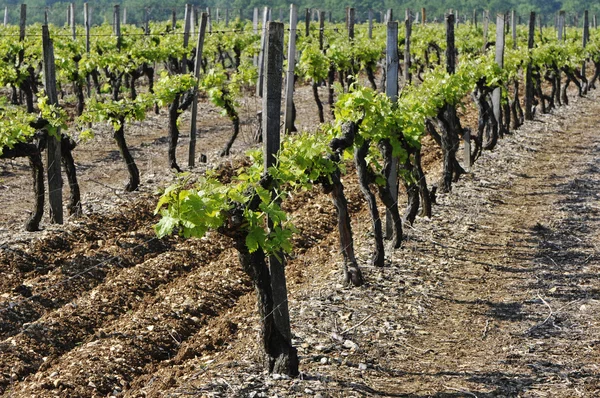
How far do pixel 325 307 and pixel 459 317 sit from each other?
1.30 m

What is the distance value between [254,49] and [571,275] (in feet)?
61.9

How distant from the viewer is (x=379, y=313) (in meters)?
8.15

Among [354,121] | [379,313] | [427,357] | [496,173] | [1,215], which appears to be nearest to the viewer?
[427,357]

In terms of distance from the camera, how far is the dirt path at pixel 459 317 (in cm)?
672

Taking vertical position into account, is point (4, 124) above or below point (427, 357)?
above

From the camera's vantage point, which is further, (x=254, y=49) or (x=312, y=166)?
(x=254, y=49)

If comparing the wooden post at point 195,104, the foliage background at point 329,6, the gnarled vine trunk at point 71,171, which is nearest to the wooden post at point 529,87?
the wooden post at point 195,104

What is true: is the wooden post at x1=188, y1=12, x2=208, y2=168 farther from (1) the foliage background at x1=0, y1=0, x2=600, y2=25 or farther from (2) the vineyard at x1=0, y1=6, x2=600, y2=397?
(1) the foliage background at x1=0, y1=0, x2=600, y2=25

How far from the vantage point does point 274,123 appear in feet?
21.9

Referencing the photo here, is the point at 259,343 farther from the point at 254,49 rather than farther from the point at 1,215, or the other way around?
the point at 254,49

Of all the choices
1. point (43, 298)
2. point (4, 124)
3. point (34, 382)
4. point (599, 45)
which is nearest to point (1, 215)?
point (4, 124)

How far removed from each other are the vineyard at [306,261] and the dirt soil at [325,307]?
0.09 feet

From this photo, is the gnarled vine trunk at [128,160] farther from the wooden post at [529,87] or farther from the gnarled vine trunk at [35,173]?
the wooden post at [529,87]

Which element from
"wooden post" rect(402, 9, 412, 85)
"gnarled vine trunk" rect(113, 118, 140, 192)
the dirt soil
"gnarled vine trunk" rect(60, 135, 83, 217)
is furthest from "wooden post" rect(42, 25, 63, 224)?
"wooden post" rect(402, 9, 412, 85)
